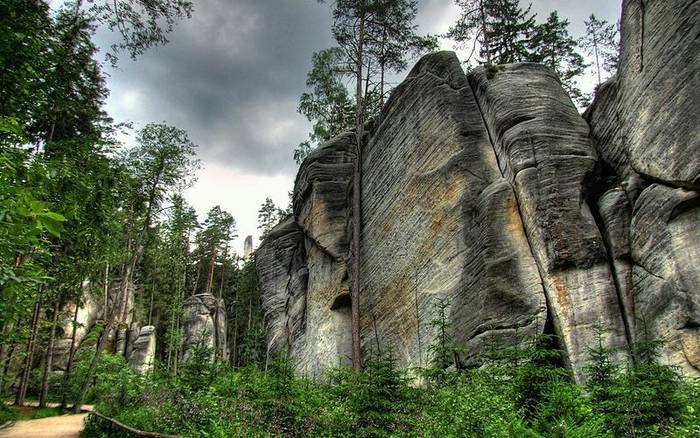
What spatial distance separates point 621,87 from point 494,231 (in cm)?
559

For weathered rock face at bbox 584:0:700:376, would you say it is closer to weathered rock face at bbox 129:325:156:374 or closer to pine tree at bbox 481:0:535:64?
pine tree at bbox 481:0:535:64

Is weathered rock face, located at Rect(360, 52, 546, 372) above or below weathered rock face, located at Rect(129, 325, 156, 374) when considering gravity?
above

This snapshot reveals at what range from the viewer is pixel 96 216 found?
560 inches

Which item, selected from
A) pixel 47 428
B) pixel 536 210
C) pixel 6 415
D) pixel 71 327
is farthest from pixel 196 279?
pixel 536 210

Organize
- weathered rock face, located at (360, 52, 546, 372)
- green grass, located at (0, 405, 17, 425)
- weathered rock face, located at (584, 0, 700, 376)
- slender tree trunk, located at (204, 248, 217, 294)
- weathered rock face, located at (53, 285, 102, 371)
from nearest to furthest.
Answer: weathered rock face, located at (584, 0, 700, 376) → weathered rock face, located at (360, 52, 546, 372) → green grass, located at (0, 405, 17, 425) → weathered rock face, located at (53, 285, 102, 371) → slender tree trunk, located at (204, 248, 217, 294)

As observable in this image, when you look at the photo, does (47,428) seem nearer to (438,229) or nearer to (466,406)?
(438,229)

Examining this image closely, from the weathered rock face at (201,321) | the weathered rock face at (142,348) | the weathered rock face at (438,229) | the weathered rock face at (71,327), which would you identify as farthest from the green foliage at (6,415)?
the weathered rock face at (201,321)

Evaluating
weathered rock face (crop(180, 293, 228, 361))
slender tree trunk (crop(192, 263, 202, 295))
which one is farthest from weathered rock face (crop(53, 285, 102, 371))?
slender tree trunk (crop(192, 263, 202, 295))

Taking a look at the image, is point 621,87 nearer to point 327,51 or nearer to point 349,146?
point 349,146

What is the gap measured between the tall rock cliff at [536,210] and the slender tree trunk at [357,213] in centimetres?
62

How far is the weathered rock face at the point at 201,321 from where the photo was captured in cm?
4131

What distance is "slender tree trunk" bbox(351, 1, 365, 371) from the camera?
17.1 meters

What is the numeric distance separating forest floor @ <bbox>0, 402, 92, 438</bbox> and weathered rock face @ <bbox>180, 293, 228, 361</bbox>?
74.5ft

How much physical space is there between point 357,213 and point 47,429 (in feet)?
45.0
